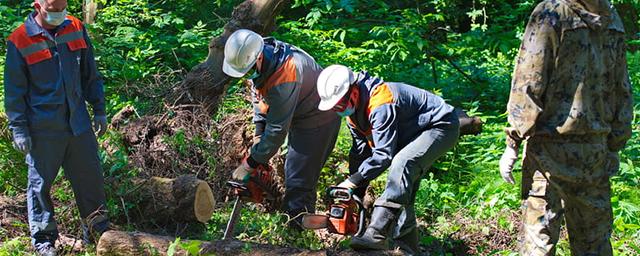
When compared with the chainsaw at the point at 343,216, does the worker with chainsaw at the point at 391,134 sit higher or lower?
higher

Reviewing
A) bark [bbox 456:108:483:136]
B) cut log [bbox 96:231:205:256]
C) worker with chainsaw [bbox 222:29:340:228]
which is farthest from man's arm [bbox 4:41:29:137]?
bark [bbox 456:108:483:136]

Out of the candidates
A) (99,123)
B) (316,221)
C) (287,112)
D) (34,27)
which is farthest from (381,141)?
(34,27)

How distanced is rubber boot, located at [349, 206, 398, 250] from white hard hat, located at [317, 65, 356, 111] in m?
0.79

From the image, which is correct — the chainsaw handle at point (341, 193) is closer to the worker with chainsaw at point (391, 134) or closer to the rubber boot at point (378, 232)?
the worker with chainsaw at point (391, 134)

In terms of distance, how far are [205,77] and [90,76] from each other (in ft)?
7.24

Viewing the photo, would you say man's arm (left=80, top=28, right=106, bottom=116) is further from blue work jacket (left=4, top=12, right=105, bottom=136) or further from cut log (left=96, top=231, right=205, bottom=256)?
cut log (left=96, top=231, right=205, bottom=256)

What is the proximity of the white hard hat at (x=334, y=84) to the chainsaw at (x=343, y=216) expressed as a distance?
0.60m

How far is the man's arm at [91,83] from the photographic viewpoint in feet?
20.7

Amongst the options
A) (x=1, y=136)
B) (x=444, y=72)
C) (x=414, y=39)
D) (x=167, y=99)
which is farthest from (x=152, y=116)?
(x=444, y=72)

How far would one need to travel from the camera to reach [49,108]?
6020 millimetres

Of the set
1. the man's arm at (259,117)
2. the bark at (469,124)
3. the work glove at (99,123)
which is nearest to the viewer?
the work glove at (99,123)

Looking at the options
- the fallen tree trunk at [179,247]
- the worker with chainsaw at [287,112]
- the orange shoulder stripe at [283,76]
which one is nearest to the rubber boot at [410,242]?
the fallen tree trunk at [179,247]

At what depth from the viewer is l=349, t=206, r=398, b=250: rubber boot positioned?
17.1ft

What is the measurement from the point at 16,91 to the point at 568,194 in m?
3.96
